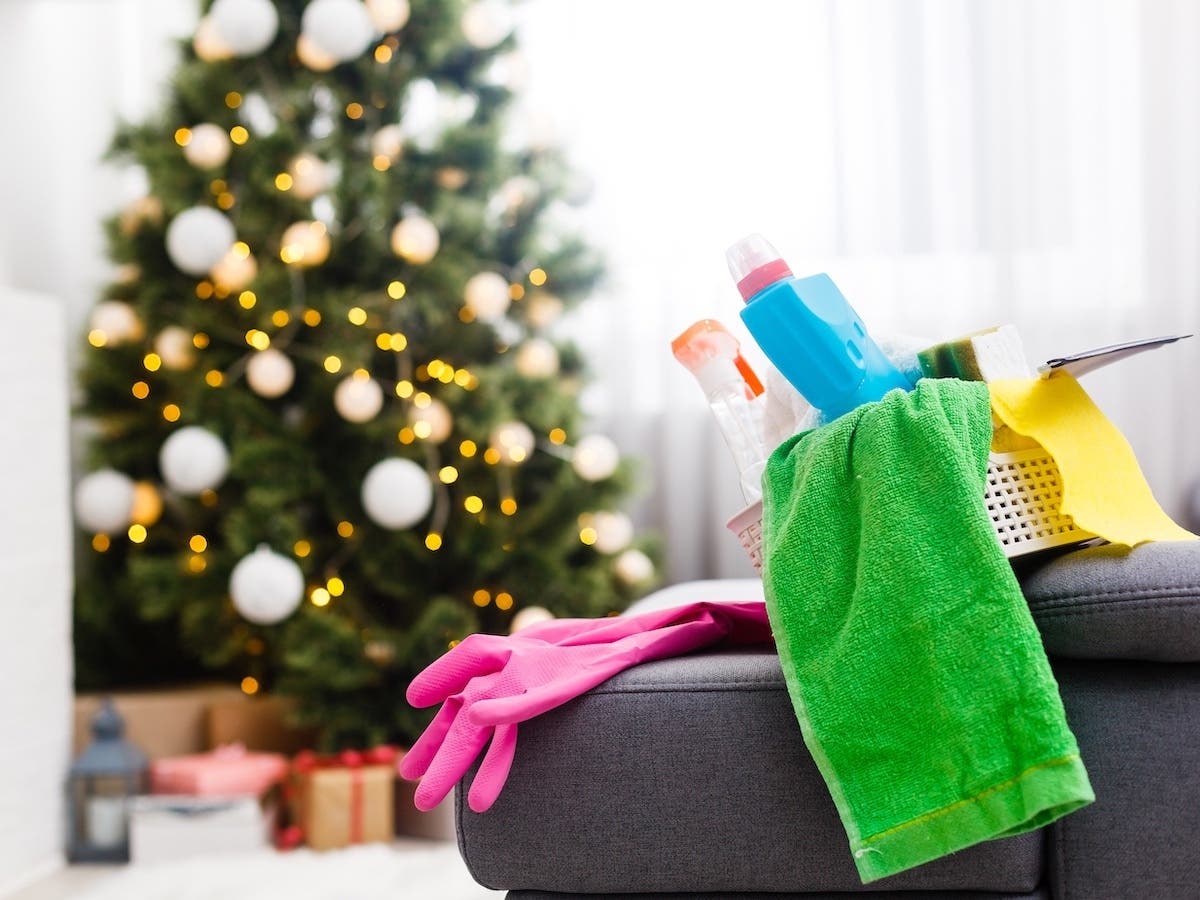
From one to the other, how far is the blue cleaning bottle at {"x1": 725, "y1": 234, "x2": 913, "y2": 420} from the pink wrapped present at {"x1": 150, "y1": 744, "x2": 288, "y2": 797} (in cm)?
148

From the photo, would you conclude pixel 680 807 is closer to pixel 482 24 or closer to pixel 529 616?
pixel 529 616

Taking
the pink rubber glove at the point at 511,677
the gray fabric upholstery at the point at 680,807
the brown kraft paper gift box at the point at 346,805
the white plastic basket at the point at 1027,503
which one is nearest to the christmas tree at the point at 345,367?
the brown kraft paper gift box at the point at 346,805

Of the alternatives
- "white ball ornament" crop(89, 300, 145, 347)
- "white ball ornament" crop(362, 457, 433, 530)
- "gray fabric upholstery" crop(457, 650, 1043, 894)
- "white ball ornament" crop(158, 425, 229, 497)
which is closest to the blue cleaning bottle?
"gray fabric upholstery" crop(457, 650, 1043, 894)

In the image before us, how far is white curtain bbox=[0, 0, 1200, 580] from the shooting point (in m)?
2.45

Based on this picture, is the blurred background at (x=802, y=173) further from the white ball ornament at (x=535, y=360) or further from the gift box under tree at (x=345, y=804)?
the gift box under tree at (x=345, y=804)

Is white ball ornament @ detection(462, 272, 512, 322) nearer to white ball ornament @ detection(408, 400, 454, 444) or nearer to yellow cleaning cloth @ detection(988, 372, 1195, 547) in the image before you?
white ball ornament @ detection(408, 400, 454, 444)

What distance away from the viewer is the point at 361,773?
6.71 feet

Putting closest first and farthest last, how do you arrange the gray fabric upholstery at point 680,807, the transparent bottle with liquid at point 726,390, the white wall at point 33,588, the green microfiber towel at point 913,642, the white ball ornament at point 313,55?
the green microfiber towel at point 913,642
the gray fabric upholstery at point 680,807
the transparent bottle with liquid at point 726,390
the white wall at point 33,588
the white ball ornament at point 313,55

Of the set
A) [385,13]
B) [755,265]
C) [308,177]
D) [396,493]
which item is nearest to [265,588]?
[396,493]

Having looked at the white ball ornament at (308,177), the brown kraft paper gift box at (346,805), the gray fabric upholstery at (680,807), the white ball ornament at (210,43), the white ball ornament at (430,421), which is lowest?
the brown kraft paper gift box at (346,805)

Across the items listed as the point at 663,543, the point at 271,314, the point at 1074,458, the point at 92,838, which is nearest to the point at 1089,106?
the point at 663,543

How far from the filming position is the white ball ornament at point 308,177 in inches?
86.1

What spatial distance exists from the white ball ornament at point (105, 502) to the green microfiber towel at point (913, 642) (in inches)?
66.1

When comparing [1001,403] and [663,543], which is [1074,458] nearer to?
[1001,403]
